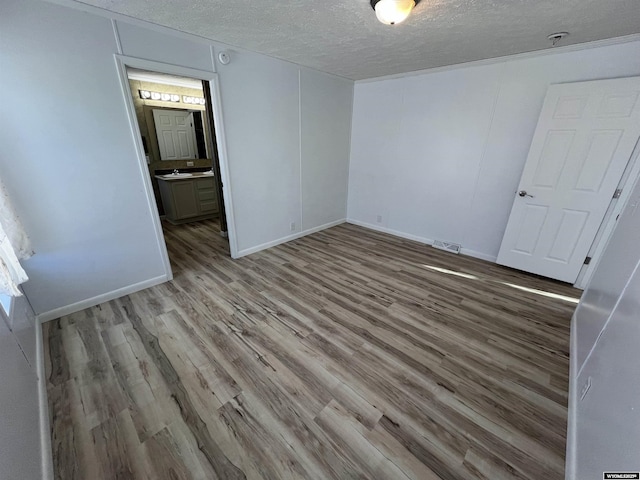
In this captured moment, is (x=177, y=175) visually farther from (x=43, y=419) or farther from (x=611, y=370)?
(x=611, y=370)

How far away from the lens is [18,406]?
44.3 inches

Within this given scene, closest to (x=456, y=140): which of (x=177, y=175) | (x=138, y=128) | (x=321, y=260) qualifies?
(x=321, y=260)

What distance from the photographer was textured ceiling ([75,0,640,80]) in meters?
1.80

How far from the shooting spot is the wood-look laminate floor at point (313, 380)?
1.25 meters

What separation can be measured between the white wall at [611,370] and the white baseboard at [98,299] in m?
3.41

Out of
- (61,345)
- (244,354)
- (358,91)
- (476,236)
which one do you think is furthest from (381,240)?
(61,345)

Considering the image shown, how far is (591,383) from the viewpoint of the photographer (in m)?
1.30

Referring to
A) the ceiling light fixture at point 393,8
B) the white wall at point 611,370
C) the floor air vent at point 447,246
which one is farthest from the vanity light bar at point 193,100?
the white wall at point 611,370

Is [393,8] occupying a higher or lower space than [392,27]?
lower

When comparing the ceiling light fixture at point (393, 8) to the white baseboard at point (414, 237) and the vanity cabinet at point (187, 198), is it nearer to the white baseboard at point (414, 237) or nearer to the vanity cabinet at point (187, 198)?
the white baseboard at point (414, 237)

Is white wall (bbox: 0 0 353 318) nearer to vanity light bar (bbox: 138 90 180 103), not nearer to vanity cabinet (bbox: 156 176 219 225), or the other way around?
vanity cabinet (bbox: 156 176 219 225)

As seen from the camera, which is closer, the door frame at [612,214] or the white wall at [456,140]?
the door frame at [612,214]

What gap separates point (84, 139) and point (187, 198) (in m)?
2.62

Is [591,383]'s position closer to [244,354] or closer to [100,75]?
[244,354]
